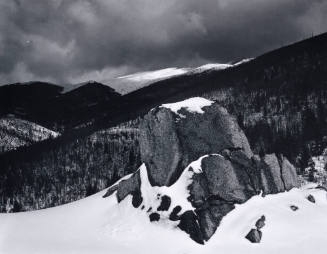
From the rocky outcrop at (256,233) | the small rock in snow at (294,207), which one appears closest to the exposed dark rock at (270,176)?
the small rock in snow at (294,207)

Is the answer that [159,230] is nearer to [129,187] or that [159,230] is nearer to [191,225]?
[191,225]

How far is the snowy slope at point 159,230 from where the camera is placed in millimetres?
40094

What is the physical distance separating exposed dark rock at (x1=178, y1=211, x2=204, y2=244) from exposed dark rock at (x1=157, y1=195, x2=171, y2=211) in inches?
95.1

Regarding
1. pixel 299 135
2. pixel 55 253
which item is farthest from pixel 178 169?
pixel 299 135

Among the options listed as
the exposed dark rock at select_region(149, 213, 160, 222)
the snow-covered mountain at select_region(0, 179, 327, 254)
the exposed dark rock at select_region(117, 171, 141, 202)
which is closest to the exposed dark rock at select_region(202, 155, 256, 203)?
the snow-covered mountain at select_region(0, 179, 327, 254)

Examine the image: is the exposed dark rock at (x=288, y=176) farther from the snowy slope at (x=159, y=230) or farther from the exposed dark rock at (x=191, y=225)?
the exposed dark rock at (x=191, y=225)

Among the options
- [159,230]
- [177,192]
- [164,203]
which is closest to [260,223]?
[177,192]

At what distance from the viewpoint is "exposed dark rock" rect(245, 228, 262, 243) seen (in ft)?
131

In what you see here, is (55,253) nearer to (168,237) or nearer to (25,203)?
(168,237)

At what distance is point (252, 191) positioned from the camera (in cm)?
4678

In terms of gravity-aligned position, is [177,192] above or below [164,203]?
above

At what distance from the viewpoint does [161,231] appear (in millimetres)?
43938

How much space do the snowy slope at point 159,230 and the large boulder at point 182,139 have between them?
1.88 m

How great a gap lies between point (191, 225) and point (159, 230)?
10.8 feet
